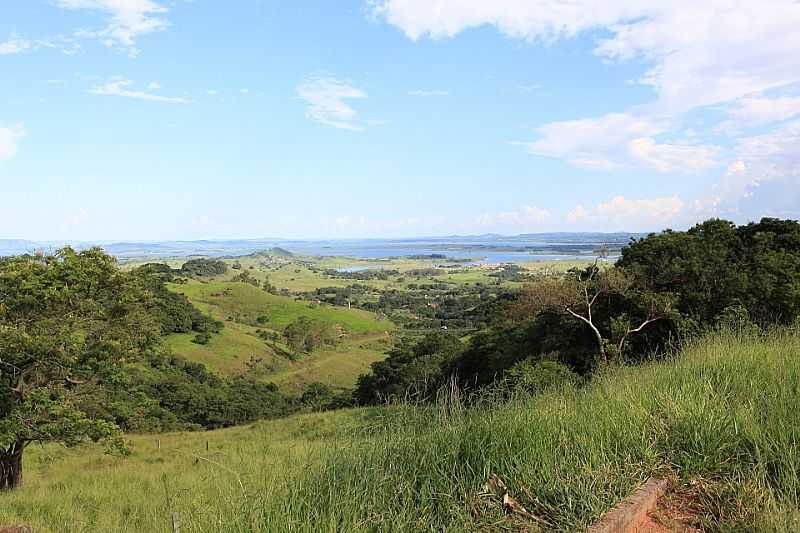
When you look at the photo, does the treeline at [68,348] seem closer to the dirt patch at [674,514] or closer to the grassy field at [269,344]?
the dirt patch at [674,514]

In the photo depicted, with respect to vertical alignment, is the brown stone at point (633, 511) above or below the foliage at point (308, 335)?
above

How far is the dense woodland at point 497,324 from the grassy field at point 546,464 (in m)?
0.94

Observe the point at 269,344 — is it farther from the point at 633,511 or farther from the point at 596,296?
the point at 633,511

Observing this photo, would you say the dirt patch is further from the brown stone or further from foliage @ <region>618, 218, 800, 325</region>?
foliage @ <region>618, 218, 800, 325</region>

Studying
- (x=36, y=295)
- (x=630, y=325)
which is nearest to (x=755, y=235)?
(x=630, y=325)

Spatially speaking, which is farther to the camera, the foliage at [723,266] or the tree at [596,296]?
the tree at [596,296]

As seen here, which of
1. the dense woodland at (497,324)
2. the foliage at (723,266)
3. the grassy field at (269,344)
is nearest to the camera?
the dense woodland at (497,324)

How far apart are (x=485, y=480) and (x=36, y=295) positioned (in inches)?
671

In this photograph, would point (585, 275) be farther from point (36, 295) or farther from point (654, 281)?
point (36, 295)

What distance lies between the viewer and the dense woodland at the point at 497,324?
15602 mm

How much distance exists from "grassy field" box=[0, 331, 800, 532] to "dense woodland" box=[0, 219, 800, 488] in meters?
0.94

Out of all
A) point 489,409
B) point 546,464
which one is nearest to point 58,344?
point 489,409

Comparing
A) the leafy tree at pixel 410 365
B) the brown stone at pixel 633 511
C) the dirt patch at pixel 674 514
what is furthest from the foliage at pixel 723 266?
the leafy tree at pixel 410 365

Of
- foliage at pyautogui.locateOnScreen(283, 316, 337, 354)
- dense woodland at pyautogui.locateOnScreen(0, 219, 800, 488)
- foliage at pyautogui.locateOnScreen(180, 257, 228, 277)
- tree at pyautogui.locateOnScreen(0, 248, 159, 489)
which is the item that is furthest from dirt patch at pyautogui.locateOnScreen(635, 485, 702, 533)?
foliage at pyautogui.locateOnScreen(180, 257, 228, 277)
